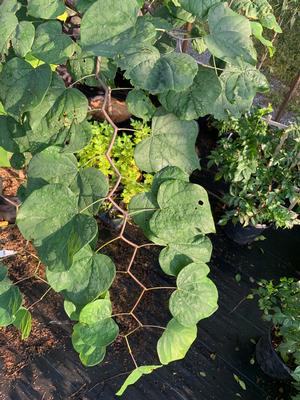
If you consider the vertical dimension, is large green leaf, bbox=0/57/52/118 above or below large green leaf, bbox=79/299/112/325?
above

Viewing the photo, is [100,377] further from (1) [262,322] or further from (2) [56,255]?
(2) [56,255]

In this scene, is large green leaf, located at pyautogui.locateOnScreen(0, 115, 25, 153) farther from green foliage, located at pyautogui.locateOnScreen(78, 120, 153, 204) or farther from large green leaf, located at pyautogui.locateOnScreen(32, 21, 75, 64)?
green foliage, located at pyautogui.locateOnScreen(78, 120, 153, 204)

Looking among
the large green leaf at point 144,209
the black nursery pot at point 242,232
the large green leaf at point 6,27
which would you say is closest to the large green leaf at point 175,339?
the large green leaf at point 144,209

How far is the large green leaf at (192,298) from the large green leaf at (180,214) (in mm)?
96

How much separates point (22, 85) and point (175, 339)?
0.76 metres

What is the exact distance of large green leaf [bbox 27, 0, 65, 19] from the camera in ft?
3.30

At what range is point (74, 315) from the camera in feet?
3.97

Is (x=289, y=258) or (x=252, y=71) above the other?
(x=252, y=71)

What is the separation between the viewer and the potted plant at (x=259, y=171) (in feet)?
8.26

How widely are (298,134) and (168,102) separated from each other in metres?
1.66

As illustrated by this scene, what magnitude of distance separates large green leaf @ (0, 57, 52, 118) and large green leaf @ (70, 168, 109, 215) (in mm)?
213

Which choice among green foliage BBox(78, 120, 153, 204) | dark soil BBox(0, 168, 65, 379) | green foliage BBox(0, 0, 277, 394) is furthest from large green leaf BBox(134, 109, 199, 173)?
green foliage BBox(78, 120, 153, 204)

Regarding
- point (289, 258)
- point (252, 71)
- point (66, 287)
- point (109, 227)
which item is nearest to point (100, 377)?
point (109, 227)

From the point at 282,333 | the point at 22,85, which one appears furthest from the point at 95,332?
the point at 282,333
